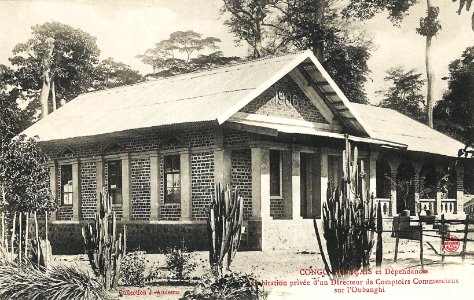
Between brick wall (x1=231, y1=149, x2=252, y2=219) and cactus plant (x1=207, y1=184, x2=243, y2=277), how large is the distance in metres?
5.54

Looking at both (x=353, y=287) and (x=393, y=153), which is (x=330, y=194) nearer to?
(x=353, y=287)

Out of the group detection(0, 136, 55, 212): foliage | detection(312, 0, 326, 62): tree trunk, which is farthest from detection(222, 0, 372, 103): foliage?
detection(0, 136, 55, 212): foliage

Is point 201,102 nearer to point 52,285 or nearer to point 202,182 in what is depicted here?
point 202,182

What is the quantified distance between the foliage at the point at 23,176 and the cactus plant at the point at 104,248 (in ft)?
13.9

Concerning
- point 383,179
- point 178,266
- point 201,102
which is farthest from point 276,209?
point 383,179

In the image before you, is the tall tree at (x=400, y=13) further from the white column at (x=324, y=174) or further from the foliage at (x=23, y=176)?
the foliage at (x=23, y=176)

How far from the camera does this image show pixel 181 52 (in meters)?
27.1

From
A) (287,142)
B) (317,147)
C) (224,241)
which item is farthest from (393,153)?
(224,241)

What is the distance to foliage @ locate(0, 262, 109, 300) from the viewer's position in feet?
28.5

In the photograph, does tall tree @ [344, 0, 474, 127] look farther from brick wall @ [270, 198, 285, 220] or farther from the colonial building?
brick wall @ [270, 198, 285, 220]

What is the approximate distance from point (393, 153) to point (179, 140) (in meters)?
9.41

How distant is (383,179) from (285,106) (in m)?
7.91

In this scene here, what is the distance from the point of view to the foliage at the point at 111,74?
2869cm

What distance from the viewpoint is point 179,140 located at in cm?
1656
